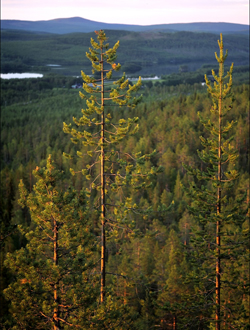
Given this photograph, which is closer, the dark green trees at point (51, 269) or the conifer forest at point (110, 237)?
the dark green trees at point (51, 269)

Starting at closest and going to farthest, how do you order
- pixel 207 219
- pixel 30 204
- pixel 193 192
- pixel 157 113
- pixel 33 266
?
pixel 33 266 < pixel 30 204 < pixel 207 219 < pixel 193 192 < pixel 157 113

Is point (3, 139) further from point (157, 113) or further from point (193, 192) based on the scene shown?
point (193, 192)

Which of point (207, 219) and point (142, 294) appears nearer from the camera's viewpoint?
point (207, 219)

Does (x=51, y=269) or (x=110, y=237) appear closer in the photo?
(x=51, y=269)

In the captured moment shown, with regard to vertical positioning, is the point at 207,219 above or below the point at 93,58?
below

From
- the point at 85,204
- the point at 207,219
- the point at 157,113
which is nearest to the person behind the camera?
the point at 85,204

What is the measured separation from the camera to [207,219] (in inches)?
895

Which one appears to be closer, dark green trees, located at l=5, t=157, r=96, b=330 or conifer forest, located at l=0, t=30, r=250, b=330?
dark green trees, located at l=5, t=157, r=96, b=330

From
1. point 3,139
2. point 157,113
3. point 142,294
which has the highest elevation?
point 157,113

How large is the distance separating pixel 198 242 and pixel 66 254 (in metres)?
9.02

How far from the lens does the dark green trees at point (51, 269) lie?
53.5 feet

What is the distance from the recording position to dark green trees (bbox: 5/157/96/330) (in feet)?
53.5

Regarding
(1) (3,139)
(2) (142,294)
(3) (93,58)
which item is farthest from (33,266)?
(1) (3,139)

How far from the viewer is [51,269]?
1647 cm
